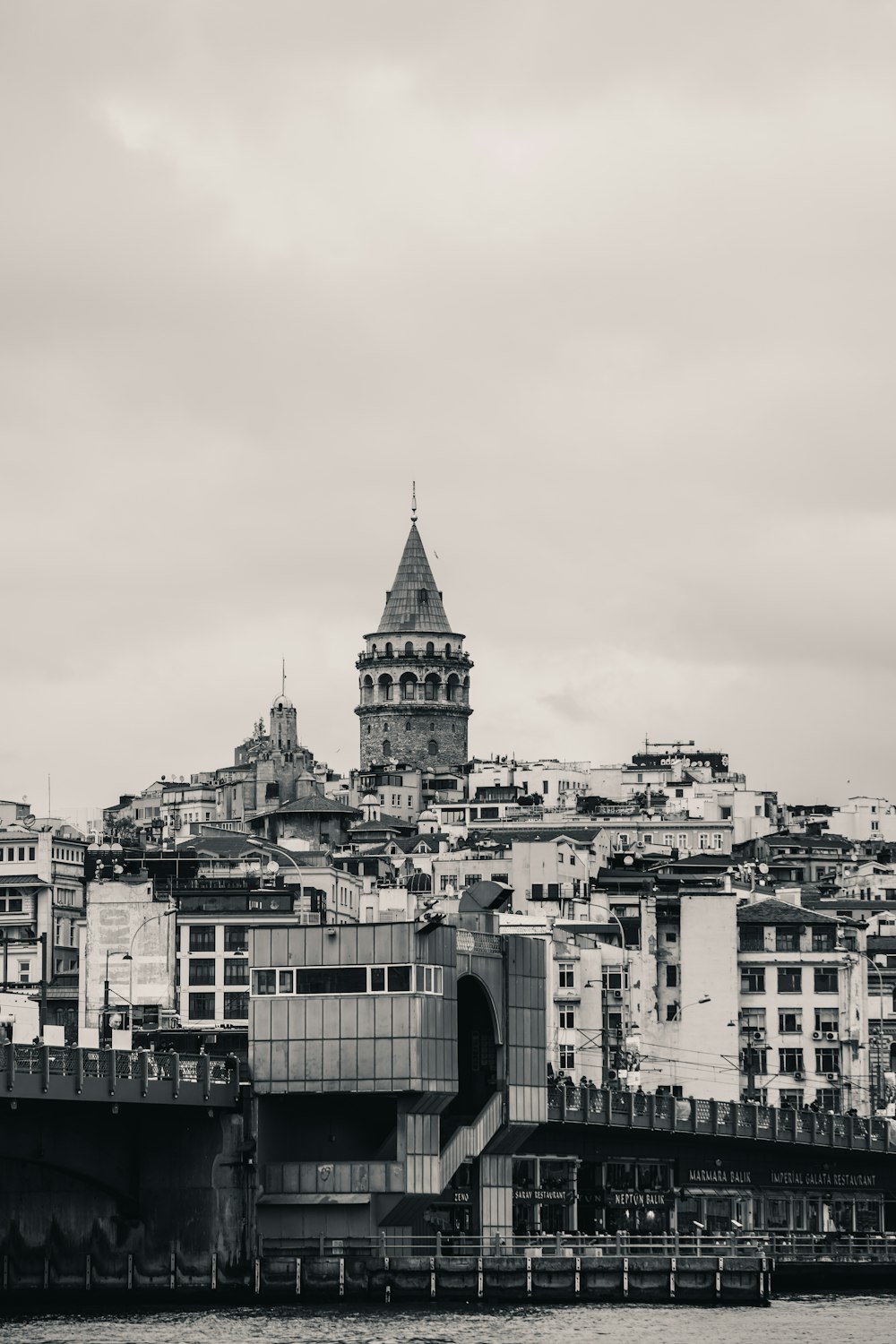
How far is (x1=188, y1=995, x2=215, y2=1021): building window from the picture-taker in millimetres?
166000

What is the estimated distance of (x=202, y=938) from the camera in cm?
16862

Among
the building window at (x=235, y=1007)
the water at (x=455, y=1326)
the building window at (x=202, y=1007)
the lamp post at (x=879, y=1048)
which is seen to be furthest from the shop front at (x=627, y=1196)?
the building window at (x=202, y=1007)

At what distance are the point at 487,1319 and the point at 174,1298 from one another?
10.7 m

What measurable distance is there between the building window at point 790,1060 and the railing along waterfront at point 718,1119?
2093cm

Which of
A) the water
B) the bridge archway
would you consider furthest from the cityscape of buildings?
the water

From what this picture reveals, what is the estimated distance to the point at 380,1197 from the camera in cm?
10231

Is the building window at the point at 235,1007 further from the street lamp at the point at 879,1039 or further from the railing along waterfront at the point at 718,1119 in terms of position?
the railing along waterfront at the point at 718,1119

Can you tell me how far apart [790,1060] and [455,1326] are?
2867 inches

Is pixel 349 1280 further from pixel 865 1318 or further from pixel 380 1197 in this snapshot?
pixel 865 1318

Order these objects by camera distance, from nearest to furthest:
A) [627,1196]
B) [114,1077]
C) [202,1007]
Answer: [114,1077], [627,1196], [202,1007]

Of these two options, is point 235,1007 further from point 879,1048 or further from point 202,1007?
point 879,1048

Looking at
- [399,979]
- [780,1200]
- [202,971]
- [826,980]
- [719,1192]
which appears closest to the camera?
[399,979]

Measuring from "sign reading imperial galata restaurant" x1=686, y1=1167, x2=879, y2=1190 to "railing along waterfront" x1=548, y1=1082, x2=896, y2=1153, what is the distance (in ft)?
7.36

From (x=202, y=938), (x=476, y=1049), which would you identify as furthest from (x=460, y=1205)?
(x=202, y=938)
